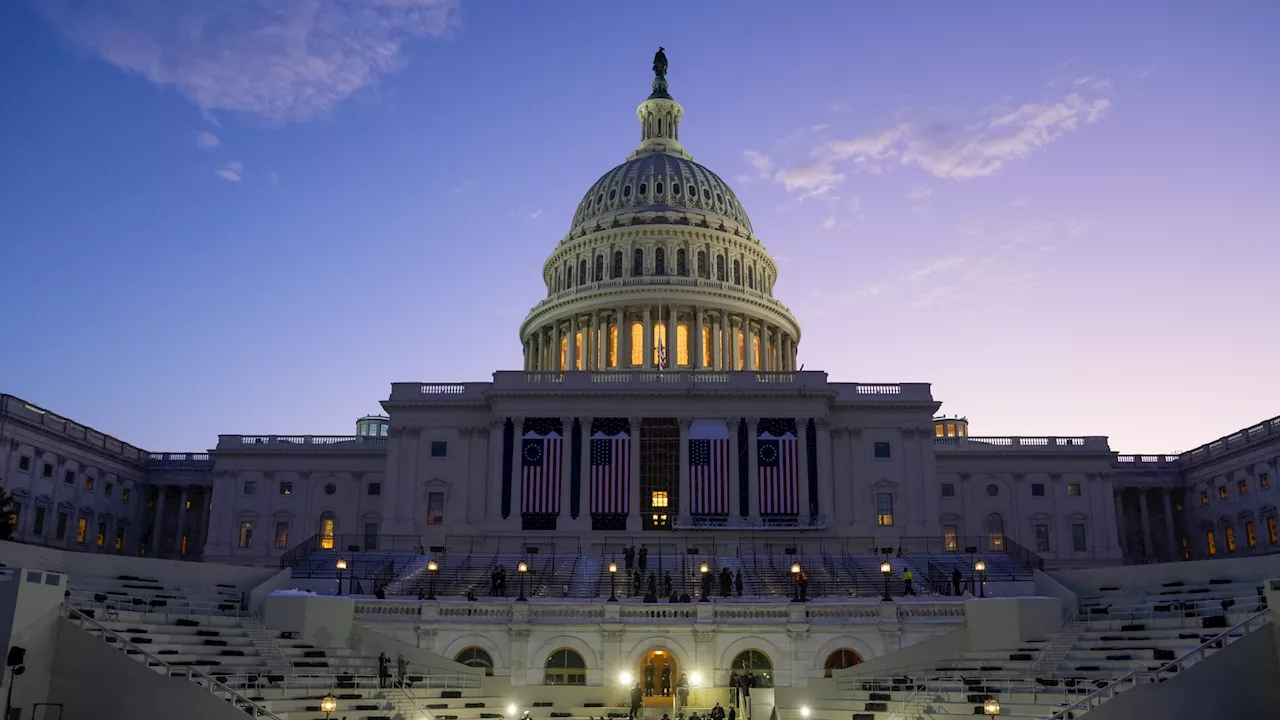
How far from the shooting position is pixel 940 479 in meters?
99.1

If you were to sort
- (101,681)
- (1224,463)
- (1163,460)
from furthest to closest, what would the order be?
1. (1163,460)
2. (1224,463)
3. (101,681)

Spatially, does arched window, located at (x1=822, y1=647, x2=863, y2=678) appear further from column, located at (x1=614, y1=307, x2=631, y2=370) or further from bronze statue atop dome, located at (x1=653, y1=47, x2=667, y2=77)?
bronze statue atop dome, located at (x1=653, y1=47, x2=667, y2=77)

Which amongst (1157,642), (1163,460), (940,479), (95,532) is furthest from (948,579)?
(95,532)

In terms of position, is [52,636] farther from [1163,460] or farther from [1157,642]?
[1163,460]

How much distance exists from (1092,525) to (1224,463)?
37.0 ft

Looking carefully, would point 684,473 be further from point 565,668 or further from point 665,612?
point 565,668

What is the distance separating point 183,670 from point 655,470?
45.7m

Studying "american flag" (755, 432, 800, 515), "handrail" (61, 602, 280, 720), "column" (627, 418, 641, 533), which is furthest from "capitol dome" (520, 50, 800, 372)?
"handrail" (61, 602, 280, 720)

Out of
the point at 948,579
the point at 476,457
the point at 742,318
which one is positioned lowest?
the point at 948,579

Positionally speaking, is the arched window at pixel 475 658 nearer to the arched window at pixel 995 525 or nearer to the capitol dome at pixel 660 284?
the capitol dome at pixel 660 284

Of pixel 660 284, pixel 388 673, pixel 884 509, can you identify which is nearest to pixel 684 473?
pixel 884 509

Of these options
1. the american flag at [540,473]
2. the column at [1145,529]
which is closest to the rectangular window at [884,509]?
the american flag at [540,473]

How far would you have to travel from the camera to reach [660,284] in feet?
371

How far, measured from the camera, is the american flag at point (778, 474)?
81.8 metres
